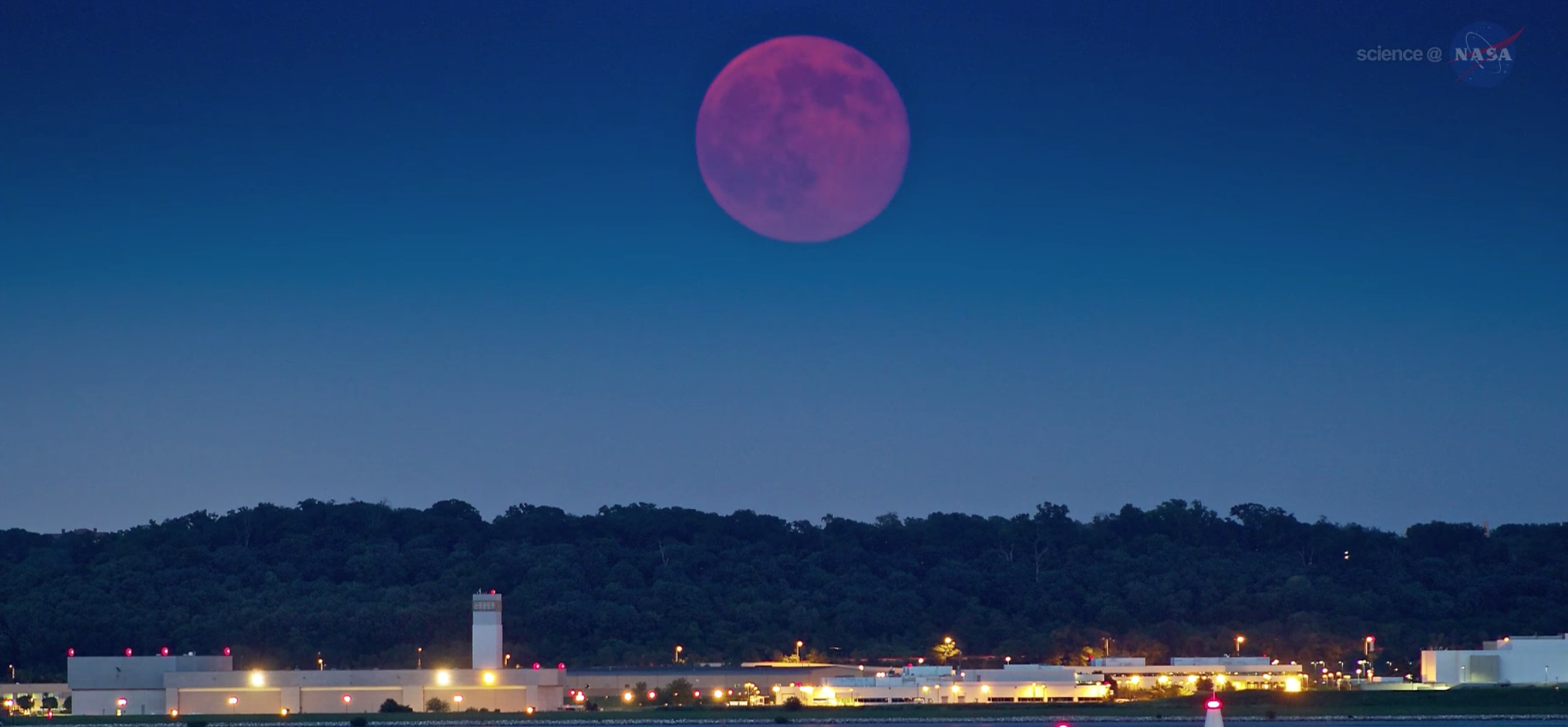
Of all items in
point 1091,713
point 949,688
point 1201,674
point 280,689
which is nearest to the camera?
point 280,689

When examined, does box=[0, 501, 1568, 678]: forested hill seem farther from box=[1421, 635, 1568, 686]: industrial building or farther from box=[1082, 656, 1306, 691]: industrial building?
box=[1421, 635, 1568, 686]: industrial building

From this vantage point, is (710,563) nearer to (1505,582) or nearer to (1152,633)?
(1152,633)

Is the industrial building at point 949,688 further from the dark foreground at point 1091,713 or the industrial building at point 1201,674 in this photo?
the industrial building at point 1201,674

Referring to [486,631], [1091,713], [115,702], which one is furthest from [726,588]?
[115,702]

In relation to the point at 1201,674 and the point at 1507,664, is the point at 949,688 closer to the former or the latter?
the point at 1201,674

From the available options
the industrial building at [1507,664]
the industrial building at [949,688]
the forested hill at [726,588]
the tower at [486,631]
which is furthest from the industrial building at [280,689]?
the industrial building at [1507,664]

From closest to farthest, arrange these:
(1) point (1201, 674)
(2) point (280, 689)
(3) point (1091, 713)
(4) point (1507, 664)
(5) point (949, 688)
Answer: (2) point (280, 689), (3) point (1091, 713), (4) point (1507, 664), (5) point (949, 688), (1) point (1201, 674)

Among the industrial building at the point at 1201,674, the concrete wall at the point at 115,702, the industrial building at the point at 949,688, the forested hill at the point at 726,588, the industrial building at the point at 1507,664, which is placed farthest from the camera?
the forested hill at the point at 726,588
